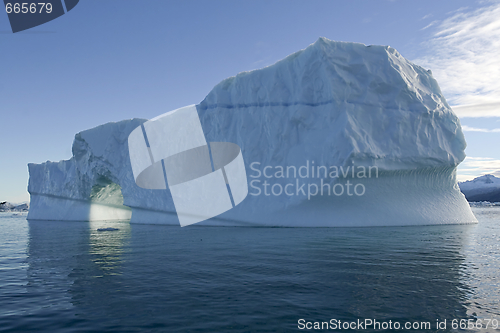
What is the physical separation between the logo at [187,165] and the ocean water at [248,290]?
361 inches

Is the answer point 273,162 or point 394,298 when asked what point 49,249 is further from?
point 273,162

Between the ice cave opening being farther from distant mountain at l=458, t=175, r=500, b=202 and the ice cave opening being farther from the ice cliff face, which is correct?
distant mountain at l=458, t=175, r=500, b=202

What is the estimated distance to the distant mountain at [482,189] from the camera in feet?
241

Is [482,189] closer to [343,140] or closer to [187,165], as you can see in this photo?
[343,140]

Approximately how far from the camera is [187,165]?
1798 cm

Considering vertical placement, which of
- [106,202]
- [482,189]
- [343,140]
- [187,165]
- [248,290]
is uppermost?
[343,140]

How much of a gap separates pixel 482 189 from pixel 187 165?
80178 mm

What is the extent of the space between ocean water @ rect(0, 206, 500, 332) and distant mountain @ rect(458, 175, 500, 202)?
81.1 metres

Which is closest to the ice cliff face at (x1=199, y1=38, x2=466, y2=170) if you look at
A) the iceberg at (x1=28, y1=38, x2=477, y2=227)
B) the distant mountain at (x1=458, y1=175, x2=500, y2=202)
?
the iceberg at (x1=28, y1=38, x2=477, y2=227)

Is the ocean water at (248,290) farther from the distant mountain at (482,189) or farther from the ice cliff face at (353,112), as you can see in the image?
the distant mountain at (482,189)

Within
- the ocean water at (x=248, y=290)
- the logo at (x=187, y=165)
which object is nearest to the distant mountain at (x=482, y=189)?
the logo at (x=187, y=165)

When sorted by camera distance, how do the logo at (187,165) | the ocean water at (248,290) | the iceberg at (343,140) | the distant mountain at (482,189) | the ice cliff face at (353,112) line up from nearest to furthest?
the ocean water at (248,290)
the iceberg at (343,140)
the ice cliff face at (353,112)
the logo at (187,165)
the distant mountain at (482,189)

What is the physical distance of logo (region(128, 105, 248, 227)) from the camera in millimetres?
15875

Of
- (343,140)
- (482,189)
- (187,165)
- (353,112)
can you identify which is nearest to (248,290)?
(343,140)
